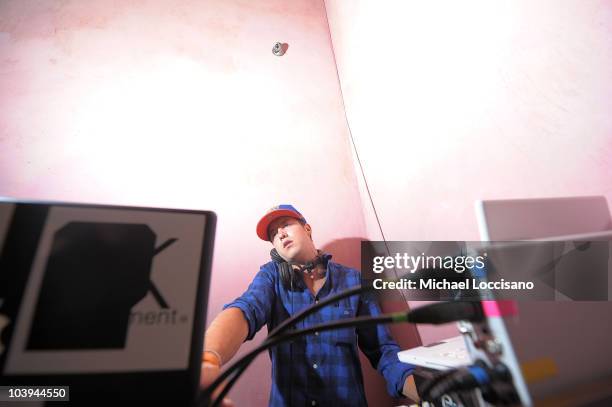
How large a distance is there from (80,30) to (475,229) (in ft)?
7.35

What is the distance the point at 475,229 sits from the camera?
977 mm

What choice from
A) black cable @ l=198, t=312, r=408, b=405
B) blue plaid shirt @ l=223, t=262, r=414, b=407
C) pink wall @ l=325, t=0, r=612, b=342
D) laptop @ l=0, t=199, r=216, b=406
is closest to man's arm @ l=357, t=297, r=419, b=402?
blue plaid shirt @ l=223, t=262, r=414, b=407

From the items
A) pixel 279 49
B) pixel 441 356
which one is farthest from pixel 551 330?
pixel 279 49

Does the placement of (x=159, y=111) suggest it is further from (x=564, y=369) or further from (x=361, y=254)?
(x=564, y=369)

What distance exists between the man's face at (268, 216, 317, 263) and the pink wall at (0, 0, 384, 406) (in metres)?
0.23

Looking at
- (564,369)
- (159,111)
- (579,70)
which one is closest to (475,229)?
(579,70)

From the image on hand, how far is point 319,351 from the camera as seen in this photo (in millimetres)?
1172

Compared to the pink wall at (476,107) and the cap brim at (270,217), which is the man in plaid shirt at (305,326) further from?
the pink wall at (476,107)

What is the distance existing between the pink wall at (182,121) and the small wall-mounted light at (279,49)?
4cm

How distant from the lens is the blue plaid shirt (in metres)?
1.10

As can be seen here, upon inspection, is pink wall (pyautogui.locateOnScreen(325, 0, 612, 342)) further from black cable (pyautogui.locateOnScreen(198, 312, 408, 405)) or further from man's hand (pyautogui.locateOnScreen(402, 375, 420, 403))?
black cable (pyautogui.locateOnScreen(198, 312, 408, 405))

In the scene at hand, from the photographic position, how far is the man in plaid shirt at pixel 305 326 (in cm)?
103

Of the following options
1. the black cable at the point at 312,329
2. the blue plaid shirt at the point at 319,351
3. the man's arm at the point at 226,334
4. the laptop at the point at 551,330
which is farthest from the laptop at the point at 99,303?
the blue plaid shirt at the point at 319,351

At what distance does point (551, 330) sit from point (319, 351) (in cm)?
90
